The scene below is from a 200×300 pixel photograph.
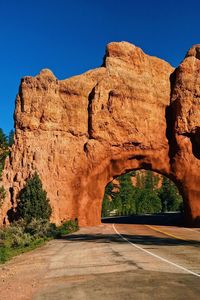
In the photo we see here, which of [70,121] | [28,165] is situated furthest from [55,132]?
[28,165]

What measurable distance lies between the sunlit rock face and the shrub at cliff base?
13.5 ft

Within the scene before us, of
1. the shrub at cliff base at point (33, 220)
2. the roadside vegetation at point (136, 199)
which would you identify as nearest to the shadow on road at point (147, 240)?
the shrub at cliff base at point (33, 220)

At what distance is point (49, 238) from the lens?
28703mm

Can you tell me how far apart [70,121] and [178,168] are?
13.0 metres

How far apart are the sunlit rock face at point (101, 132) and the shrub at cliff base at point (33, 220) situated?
4.13 metres

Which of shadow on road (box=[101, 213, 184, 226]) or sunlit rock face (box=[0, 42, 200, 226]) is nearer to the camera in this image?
sunlit rock face (box=[0, 42, 200, 226])

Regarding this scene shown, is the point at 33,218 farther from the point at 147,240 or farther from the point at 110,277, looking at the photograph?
the point at 110,277

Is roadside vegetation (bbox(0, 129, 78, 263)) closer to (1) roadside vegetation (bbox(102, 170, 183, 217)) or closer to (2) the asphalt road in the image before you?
(2) the asphalt road

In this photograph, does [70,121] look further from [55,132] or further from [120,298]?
[120,298]

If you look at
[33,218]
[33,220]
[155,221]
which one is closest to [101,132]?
[33,218]

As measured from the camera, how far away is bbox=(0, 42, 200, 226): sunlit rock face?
136 feet

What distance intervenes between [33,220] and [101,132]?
14275 millimetres

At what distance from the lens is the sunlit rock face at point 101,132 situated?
41.6 meters

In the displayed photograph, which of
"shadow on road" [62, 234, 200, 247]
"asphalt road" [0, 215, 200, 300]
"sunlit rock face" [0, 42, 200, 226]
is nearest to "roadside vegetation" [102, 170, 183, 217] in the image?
"sunlit rock face" [0, 42, 200, 226]
